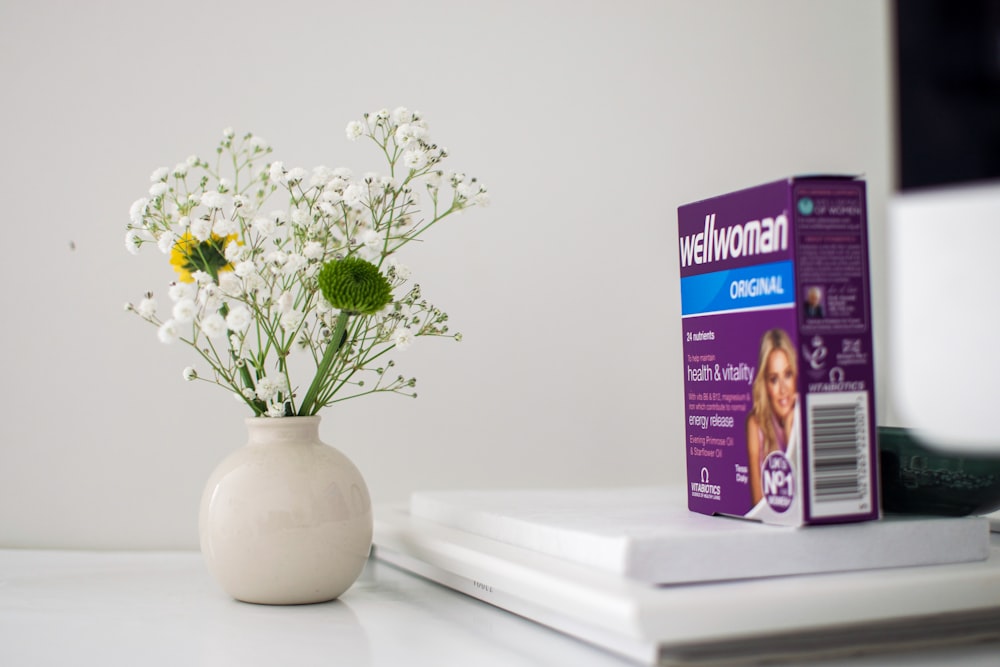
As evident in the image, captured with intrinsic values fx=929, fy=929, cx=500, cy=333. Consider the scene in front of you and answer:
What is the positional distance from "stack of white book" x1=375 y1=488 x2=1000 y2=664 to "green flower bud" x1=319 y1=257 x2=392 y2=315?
0.68 ft

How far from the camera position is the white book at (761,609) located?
1.68 feet

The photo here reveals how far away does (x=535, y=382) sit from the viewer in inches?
48.4

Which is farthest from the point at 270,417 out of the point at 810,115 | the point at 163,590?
the point at 810,115

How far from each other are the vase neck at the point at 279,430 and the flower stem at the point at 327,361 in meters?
0.02

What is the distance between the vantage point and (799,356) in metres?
0.57

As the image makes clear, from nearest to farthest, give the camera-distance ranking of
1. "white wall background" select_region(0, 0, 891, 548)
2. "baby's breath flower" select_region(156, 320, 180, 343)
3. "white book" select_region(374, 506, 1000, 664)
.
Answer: "white book" select_region(374, 506, 1000, 664)
"baby's breath flower" select_region(156, 320, 180, 343)
"white wall background" select_region(0, 0, 891, 548)

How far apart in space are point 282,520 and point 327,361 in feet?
0.44

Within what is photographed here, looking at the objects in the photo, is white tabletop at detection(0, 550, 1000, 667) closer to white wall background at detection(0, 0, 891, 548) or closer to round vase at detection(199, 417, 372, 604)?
round vase at detection(199, 417, 372, 604)

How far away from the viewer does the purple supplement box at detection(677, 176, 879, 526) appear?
576 millimetres

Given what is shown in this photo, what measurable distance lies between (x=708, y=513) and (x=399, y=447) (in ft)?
1.87

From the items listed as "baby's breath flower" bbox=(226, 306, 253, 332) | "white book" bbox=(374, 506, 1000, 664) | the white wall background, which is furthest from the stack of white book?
the white wall background

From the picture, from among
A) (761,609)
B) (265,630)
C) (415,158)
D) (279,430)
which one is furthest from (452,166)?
(761,609)

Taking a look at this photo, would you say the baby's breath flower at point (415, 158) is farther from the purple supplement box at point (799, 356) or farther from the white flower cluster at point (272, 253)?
the purple supplement box at point (799, 356)

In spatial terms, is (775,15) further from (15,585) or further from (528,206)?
(15,585)
